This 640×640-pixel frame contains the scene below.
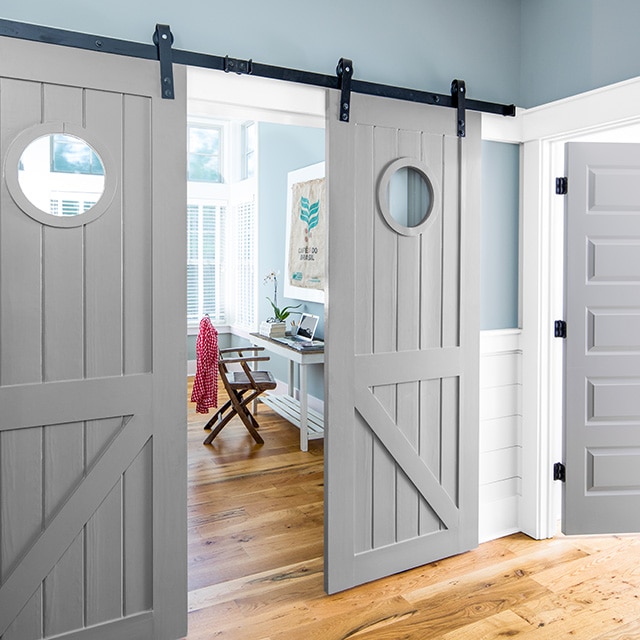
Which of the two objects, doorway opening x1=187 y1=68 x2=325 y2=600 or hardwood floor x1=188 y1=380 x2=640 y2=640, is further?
doorway opening x1=187 y1=68 x2=325 y2=600

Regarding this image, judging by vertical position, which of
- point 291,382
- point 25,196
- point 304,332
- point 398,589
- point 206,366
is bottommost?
point 398,589

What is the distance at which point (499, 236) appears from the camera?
9.77 ft

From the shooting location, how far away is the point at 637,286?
2.85m

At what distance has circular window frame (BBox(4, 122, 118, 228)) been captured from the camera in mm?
1846

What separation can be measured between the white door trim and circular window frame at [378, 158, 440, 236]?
0.45 metres

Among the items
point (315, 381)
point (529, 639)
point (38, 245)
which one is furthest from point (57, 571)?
point (315, 381)

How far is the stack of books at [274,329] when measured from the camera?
17.3 feet

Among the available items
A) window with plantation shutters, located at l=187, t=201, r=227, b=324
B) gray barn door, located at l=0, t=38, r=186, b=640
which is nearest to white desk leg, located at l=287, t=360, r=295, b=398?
window with plantation shutters, located at l=187, t=201, r=227, b=324

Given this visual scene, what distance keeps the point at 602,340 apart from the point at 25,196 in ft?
8.37

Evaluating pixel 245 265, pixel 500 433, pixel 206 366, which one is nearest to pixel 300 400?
pixel 206 366

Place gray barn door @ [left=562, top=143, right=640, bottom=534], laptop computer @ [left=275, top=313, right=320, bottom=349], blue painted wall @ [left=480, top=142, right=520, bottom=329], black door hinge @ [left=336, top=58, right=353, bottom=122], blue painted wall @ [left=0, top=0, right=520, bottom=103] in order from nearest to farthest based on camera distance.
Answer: blue painted wall @ [left=0, top=0, right=520, bottom=103] → black door hinge @ [left=336, top=58, right=353, bottom=122] → gray barn door @ [left=562, top=143, right=640, bottom=534] → blue painted wall @ [left=480, top=142, right=520, bottom=329] → laptop computer @ [left=275, top=313, right=320, bottom=349]

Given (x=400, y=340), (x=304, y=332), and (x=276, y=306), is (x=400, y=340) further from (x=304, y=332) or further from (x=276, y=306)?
(x=276, y=306)

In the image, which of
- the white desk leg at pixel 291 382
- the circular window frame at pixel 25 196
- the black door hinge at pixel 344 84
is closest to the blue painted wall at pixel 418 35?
the black door hinge at pixel 344 84

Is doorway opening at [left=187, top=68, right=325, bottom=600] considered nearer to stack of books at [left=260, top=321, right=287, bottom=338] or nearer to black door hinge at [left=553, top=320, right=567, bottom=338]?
stack of books at [left=260, top=321, right=287, bottom=338]
